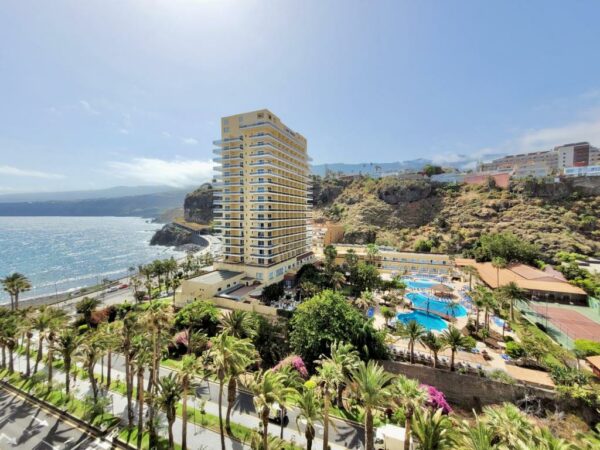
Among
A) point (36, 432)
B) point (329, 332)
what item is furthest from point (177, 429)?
point (329, 332)

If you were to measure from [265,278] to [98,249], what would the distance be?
140472mm

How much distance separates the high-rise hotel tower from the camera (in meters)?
56.8

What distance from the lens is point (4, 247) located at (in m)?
143

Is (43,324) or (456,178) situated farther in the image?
(456,178)

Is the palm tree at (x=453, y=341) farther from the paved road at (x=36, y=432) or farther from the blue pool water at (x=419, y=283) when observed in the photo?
the paved road at (x=36, y=432)

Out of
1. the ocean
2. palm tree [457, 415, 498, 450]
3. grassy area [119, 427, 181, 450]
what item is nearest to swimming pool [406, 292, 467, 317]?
palm tree [457, 415, 498, 450]

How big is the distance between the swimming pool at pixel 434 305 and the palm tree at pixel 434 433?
3290 cm

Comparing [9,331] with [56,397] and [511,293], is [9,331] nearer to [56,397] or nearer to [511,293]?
[56,397]

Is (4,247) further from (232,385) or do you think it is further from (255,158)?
(232,385)

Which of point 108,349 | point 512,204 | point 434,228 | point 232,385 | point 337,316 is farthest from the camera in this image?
point 434,228

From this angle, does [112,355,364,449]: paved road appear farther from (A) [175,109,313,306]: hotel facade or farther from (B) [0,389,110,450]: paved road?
(A) [175,109,313,306]: hotel facade

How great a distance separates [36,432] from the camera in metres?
22.3

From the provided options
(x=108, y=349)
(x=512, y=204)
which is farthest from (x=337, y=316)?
(x=512, y=204)

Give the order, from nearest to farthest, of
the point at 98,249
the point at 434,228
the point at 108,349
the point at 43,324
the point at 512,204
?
the point at 108,349 < the point at 43,324 < the point at 512,204 < the point at 434,228 < the point at 98,249
